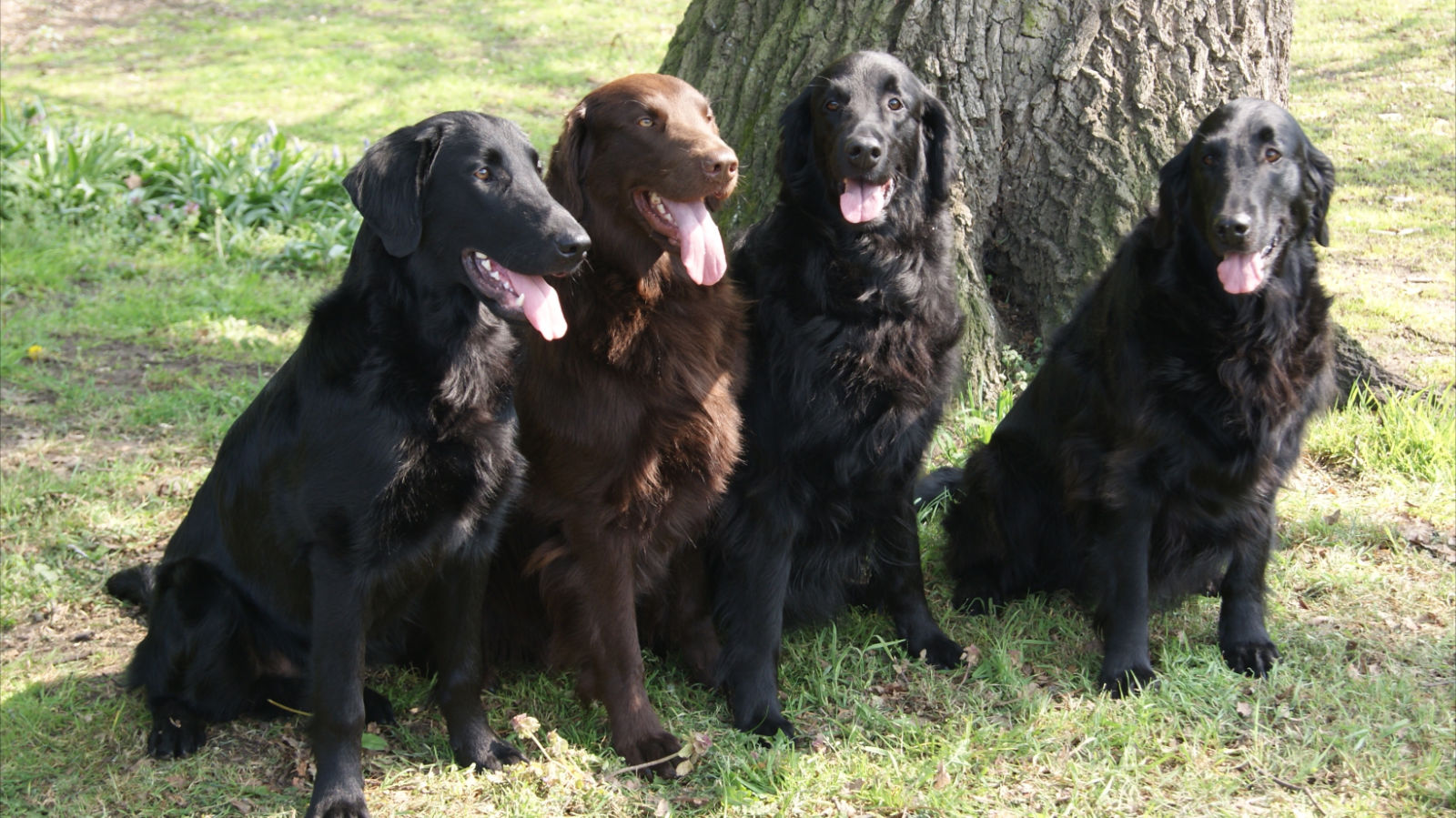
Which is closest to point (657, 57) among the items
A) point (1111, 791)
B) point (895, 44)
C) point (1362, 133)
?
point (1362, 133)

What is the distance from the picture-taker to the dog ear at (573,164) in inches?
120

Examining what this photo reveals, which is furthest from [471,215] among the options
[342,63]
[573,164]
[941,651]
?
[342,63]

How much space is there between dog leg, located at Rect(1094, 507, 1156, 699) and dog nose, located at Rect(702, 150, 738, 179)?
1.52 metres

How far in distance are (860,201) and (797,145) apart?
0.34 metres

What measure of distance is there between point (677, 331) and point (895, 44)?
5.96 feet

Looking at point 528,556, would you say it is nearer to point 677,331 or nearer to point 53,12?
point 677,331

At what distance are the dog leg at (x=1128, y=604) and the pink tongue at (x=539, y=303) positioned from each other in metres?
1.74

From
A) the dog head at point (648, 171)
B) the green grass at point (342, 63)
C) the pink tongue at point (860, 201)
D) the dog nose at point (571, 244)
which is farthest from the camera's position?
the green grass at point (342, 63)

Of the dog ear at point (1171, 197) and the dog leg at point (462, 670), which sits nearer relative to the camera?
the dog leg at point (462, 670)

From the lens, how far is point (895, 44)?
4281 millimetres

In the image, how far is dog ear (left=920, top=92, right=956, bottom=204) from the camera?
3357 mm

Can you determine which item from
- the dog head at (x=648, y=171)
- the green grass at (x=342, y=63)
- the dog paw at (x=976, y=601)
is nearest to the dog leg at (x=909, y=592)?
the dog paw at (x=976, y=601)

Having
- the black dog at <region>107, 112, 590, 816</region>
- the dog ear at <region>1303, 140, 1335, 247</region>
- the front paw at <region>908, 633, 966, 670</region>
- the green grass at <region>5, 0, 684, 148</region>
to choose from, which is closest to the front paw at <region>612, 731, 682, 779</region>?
the black dog at <region>107, 112, 590, 816</region>

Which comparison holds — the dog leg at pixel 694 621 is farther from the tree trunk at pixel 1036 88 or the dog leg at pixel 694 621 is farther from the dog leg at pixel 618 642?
the tree trunk at pixel 1036 88
